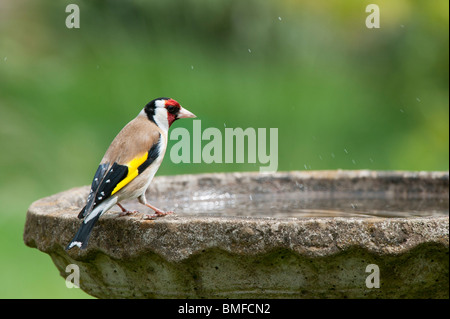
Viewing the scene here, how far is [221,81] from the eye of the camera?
934 centimetres

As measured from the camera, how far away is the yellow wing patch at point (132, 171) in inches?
108

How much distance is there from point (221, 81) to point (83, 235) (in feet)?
22.7

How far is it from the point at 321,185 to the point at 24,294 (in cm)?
259

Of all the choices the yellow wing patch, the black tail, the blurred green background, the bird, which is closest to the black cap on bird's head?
the bird

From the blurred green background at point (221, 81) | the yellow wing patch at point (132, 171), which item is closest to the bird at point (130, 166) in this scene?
the yellow wing patch at point (132, 171)

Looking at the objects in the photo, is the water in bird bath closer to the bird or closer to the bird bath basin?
the bird

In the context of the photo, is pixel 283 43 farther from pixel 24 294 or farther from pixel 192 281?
pixel 192 281

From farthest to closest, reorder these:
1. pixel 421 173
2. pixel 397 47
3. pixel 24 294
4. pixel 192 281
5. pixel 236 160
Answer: pixel 397 47, pixel 236 160, pixel 24 294, pixel 421 173, pixel 192 281

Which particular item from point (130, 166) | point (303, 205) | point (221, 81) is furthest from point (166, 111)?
point (221, 81)

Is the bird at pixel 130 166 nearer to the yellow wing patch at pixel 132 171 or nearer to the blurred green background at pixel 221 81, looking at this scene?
the yellow wing patch at pixel 132 171

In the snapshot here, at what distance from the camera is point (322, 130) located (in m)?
8.29

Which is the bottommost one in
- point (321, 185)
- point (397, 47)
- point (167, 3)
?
point (321, 185)

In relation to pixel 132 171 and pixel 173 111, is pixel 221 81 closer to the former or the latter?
pixel 173 111
